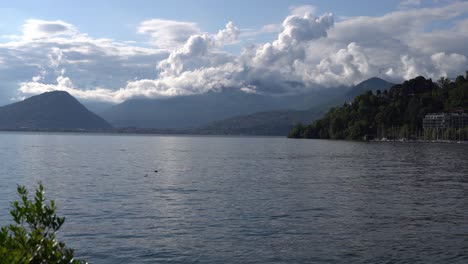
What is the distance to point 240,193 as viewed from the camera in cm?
6300

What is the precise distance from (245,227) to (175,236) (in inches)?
251

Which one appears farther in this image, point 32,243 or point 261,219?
point 261,219

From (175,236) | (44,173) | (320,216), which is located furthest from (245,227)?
(44,173)

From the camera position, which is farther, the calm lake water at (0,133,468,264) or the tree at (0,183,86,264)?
the calm lake water at (0,133,468,264)

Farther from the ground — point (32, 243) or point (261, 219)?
point (32, 243)

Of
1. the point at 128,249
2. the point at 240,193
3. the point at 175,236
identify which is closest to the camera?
the point at 128,249

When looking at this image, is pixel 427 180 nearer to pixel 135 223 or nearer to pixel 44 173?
pixel 135 223

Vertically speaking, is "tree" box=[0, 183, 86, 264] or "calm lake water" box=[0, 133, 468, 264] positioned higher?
"tree" box=[0, 183, 86, 264]

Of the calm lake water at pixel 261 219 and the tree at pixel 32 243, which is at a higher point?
the tree at pixel 32 243

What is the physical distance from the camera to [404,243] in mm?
36156

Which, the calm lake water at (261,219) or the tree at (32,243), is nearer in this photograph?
the tree at (32,243)

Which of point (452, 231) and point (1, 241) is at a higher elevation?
point (1, 241)

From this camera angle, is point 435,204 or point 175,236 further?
point 435,204

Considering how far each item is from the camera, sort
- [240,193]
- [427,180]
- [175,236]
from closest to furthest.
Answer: [175,236] → [240,193] → [427,180]
